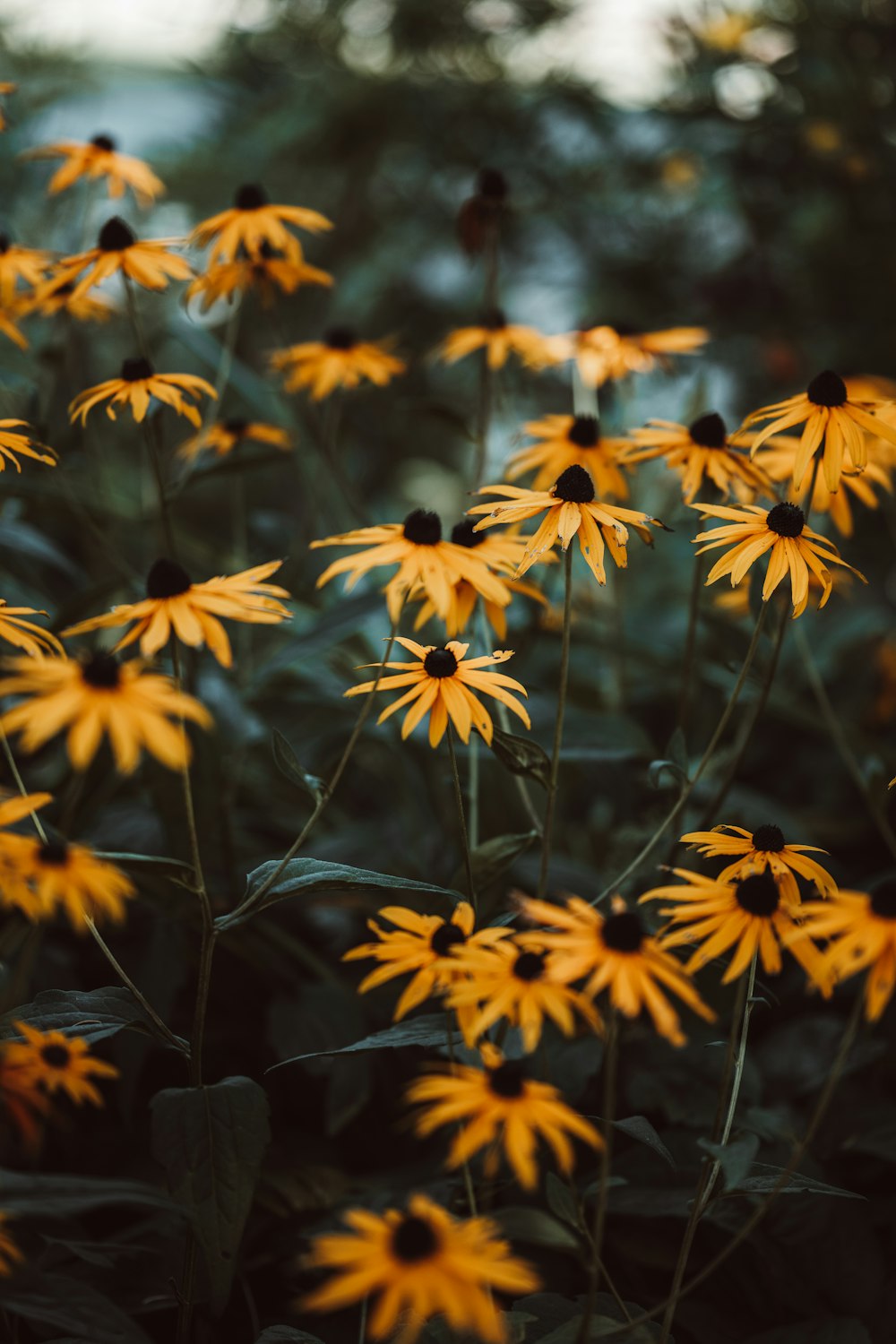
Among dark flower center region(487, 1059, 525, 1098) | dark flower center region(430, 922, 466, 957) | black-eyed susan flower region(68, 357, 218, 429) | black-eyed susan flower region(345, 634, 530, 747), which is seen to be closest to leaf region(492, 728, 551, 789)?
black-eyed susan flower region(345, 634, 530, 747)

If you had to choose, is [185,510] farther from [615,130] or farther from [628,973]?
[628,973]

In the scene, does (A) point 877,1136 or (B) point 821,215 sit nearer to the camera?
(A) point 877,1136

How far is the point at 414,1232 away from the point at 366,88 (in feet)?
6.36

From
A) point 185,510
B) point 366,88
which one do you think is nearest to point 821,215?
point 366,88

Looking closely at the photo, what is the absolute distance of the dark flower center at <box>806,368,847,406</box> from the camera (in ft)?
2.43

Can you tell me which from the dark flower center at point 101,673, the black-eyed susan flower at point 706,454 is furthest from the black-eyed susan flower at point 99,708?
the black-eyed susan flower at point 706,454

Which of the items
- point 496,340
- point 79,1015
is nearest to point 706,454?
point 496,340

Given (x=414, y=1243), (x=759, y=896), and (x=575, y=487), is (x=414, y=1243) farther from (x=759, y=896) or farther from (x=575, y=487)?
(x=575, y=487)

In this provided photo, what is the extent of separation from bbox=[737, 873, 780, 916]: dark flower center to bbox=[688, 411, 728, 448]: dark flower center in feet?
1.26

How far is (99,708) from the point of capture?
1.64 ft

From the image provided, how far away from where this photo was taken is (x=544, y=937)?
527 mm

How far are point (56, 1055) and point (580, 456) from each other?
60cm

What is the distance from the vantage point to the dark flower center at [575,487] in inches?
26.7

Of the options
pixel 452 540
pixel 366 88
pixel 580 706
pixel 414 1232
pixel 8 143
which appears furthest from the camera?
pixel 366 88
